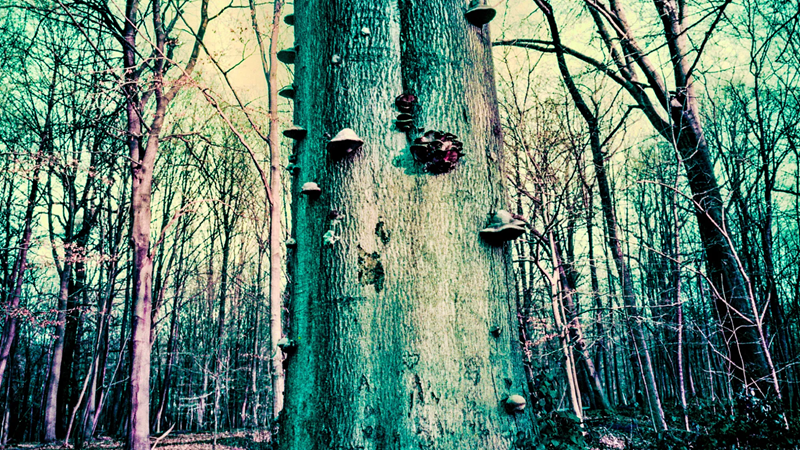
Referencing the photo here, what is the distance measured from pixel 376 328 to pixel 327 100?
0.86m

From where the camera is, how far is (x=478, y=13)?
1813 millimetres

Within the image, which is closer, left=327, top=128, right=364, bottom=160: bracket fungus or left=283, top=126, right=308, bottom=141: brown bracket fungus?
left=327, top=128, right=364, bottom=160: bracket fungus

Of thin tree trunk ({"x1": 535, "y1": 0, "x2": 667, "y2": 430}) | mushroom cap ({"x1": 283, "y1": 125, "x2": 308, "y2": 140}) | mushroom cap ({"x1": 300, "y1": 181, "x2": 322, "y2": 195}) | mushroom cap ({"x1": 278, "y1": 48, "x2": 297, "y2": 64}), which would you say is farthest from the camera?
thin tree trunk ({"x1": 535, "y1": 0, "x2": 667, "y2": 430})

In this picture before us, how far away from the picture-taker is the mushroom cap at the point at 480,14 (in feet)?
Result: 5.92

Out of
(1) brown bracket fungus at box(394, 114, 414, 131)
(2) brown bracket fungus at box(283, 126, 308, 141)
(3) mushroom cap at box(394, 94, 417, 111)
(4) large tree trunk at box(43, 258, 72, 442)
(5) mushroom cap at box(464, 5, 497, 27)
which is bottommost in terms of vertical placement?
(4) large tree trunk at box(43, 258, 72, 442)

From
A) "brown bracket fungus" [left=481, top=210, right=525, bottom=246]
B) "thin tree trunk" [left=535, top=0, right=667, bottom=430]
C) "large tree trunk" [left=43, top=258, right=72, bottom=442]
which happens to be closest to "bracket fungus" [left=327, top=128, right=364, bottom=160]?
"brown bracket fungus" [left=481, top=210, right=525, bottom=246]

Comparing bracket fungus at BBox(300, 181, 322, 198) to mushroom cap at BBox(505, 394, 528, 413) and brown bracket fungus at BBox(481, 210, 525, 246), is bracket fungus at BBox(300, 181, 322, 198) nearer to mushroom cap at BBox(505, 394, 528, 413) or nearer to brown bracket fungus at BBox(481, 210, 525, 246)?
brown bracket fungus at BBox(481, 210, 525, 246)

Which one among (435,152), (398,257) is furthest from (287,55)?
(398,257)

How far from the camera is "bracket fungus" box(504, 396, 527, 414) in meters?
1.40

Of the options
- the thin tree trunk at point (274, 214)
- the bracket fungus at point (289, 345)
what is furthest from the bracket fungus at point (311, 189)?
the thin tree trunk at point (274, 214)

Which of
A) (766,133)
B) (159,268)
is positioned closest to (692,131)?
(766,133)

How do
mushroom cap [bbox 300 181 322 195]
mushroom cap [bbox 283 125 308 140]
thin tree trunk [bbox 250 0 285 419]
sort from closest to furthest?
mushroom cap [bbox 300 181 322 195]
mushroom cap [bbox 283 125 308 140]
thin tree trunk [bbox 250 0 285 419]

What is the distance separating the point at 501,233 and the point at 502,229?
3 centimetres

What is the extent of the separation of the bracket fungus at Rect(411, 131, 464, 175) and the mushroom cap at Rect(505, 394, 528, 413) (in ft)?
2.47
